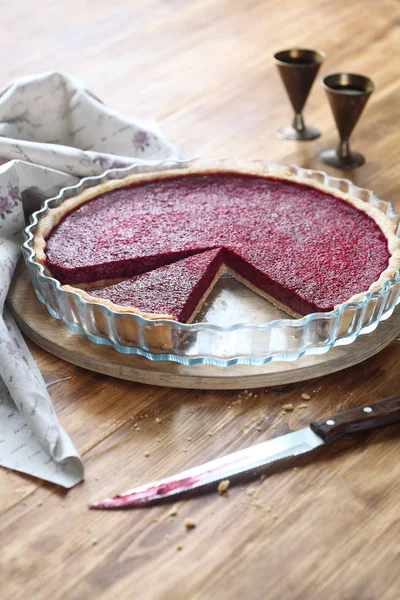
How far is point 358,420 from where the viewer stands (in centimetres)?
204

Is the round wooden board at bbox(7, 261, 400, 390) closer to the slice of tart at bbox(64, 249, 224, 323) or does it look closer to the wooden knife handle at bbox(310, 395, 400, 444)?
the slice of tart at bbox(64, 249, 224, 323)

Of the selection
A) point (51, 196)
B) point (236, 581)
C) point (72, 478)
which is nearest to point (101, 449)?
point (72, 478)

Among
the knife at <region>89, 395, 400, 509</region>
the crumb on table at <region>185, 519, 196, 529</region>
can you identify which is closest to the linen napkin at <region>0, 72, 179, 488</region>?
the knife at <region>89, 395, 400, 509</region>

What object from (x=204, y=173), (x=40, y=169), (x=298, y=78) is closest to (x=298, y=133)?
(x=298, y=78)

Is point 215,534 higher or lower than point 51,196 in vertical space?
lower

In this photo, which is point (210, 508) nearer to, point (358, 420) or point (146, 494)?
point (146, 494)

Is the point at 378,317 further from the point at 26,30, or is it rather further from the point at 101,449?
the point at 26,30

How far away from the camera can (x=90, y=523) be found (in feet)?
6.15

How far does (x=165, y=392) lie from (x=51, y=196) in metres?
1.09

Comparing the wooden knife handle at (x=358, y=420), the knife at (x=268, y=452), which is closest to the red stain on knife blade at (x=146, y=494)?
the knife at (x=268, y=452)

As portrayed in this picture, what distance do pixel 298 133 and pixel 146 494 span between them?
219 cm

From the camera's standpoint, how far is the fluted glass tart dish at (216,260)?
228 centimetres

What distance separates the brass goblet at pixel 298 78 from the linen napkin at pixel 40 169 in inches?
24.3

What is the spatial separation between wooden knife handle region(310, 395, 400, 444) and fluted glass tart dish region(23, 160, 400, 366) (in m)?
0.29
